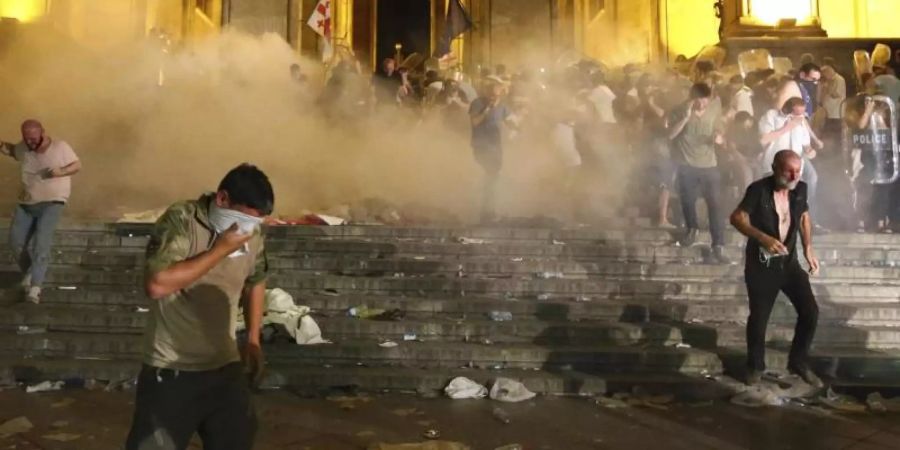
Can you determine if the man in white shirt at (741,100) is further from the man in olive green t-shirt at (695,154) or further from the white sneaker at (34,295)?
the white sneaker at (34,295)

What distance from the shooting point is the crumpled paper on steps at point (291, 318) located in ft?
20.0

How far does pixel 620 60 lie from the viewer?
66.2 ft

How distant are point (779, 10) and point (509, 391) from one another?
42.7ft

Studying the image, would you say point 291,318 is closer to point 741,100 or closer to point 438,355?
point 438,355

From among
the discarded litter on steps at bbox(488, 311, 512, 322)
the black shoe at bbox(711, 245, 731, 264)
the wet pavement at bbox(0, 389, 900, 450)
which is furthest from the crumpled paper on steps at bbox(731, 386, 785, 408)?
the black shoe at bbox(711, 245, 731, 264)

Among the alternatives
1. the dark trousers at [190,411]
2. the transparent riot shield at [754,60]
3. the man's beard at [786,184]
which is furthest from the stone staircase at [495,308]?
the transparent riot shield at [754,60]

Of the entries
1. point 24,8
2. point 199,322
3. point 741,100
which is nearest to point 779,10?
point 741,100

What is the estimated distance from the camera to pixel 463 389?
5.41m

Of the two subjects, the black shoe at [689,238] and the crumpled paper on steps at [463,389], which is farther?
the black shoe at [689,238]

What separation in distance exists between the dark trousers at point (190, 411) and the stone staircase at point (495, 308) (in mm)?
2788

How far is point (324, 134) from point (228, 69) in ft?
12.9

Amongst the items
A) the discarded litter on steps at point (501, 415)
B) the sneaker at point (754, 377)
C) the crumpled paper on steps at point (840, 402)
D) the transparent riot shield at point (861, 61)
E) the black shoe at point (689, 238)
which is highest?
the transparent riot shield at point (861, 61)

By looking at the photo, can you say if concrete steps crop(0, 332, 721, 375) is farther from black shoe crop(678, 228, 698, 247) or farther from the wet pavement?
black shoe crop(678, 228, 698, 247)

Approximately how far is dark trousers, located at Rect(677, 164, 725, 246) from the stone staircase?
354mm
